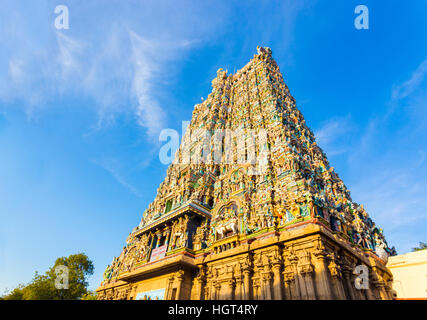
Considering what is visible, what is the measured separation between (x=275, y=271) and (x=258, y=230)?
2.80 m

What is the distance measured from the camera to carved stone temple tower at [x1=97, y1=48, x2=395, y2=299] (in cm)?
1290

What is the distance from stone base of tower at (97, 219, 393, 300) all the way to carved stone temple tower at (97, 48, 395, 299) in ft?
0.18

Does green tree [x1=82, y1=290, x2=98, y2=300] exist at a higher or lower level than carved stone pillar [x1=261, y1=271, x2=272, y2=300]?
higher

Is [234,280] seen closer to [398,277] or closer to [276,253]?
[276,253]

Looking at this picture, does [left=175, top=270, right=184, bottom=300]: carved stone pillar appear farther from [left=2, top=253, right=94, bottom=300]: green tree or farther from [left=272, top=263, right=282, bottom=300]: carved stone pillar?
[left=2, top=253, right=94, bottom=300]: green tree

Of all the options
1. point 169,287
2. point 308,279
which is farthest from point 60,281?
point 308,279

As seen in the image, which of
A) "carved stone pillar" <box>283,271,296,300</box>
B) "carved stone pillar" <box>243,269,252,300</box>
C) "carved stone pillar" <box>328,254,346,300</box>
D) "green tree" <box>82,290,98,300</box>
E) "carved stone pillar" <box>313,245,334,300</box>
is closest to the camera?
"carved stone pillar" <box>313,245,334,300</box>

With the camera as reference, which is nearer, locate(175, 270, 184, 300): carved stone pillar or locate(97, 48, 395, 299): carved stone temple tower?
locate(97, 48, 395, 299): carved stone temple tower

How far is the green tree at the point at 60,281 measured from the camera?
30.2 m

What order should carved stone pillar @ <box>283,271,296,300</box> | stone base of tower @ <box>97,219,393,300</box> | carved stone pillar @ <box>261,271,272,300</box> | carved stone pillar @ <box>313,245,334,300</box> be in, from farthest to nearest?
carved stone pillar @ <box>261,271,272,300</box>, carved stone pillar @ <box>283,271,296,300</box>, stone base of tower @ <box>97,219,393,300</box>, carved stone pillar @ <box>313,245,334,300</box>

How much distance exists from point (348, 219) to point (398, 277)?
4.60m

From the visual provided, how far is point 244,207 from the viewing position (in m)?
17.6

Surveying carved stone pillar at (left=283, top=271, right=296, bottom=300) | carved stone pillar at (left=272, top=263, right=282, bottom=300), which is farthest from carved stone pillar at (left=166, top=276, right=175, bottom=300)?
carved stone pillar at (left=283, top=271, right=296, bottom=300)
